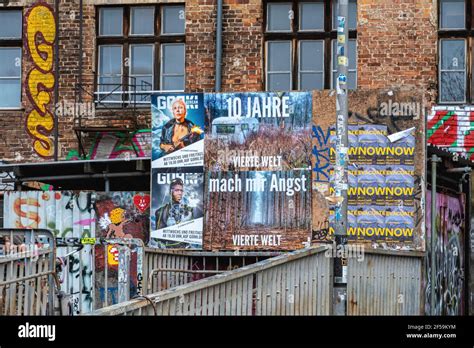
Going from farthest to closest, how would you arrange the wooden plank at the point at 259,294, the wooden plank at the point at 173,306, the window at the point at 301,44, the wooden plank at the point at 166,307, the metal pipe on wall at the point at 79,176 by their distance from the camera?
the window at the point at 301,44
the metal pipe on wall at the point at 79,176
the wooden plank at the point at 259,294
the wooden plank at the point at 173,306
the wooden plank at the point at 166,307

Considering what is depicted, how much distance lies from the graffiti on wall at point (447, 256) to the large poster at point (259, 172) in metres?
2.51

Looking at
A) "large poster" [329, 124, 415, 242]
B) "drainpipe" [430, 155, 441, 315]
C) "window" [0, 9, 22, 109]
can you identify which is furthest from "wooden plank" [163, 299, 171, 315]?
"window" [0, 9, 22, 109]

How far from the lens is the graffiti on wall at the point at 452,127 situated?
23.1m

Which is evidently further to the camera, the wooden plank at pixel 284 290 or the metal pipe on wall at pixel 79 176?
the metal pipe on wall at pixel 79 176

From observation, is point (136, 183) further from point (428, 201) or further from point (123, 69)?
point (428, 201)

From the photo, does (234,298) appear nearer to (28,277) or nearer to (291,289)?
(291,289)

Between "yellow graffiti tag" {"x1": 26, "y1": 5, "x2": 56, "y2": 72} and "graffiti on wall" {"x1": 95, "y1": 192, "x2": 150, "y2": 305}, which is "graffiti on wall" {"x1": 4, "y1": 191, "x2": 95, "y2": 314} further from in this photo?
"yellow graffiti tag" {"x1": 26, "y1": 5, "x2": 56, "y2": 72}

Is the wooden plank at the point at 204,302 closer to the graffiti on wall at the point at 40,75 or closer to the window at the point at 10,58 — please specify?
the graffiti on wall at the point at 40,75

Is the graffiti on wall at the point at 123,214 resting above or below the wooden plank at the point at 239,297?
above

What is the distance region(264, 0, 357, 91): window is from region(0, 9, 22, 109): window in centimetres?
601

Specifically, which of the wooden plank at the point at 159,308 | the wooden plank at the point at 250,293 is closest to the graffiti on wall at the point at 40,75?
the wooden plank at the point at 250,293

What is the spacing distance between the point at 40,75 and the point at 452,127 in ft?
32.0

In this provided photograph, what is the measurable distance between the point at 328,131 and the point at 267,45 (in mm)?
5478
